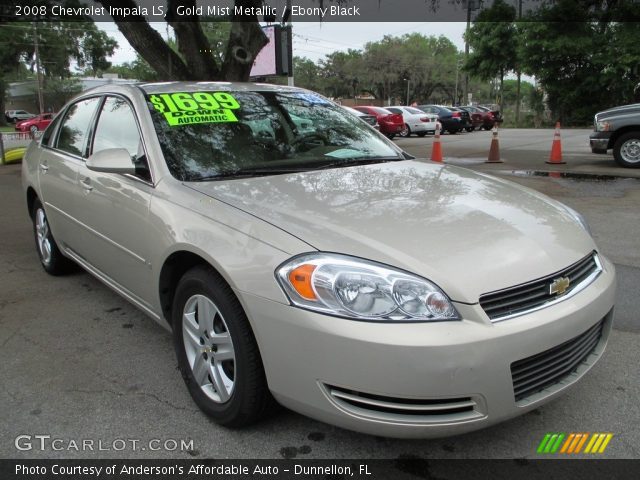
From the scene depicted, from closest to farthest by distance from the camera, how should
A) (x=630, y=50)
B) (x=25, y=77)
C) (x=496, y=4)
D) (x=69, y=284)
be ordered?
1. (x=69, y=284)
2. (x=630, y=50)
3. (x=496, y=4)
4. (x=25, y=77)

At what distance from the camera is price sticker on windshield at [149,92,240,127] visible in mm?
3172

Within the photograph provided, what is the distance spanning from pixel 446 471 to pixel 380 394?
1.81 ft

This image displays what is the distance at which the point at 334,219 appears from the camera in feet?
7.61

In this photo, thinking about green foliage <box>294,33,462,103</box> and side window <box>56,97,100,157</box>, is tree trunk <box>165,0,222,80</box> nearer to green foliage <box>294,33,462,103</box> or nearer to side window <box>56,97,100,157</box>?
side window <box>56,97,100,157</box>

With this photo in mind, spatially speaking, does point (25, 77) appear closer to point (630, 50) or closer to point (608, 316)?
point (630, 50)

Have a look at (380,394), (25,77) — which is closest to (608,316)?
(380,394)

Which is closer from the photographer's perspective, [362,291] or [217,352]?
[362,291]

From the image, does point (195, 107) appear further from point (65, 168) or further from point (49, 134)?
point (49, 134)

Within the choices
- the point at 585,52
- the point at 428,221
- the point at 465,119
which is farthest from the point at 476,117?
the point at 428,221

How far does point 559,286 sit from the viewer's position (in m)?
2.20

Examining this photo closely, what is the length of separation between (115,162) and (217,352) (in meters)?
1.20

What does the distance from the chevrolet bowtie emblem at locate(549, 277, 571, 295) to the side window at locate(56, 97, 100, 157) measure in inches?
123

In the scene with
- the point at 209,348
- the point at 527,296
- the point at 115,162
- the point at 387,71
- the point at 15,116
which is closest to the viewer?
the point at 527,296

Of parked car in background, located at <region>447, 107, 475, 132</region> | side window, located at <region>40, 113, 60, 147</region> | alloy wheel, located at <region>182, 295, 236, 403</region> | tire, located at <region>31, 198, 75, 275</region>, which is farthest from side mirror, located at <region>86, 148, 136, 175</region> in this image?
parked car in background, located at <region>447, 107, 475, 132</region>
